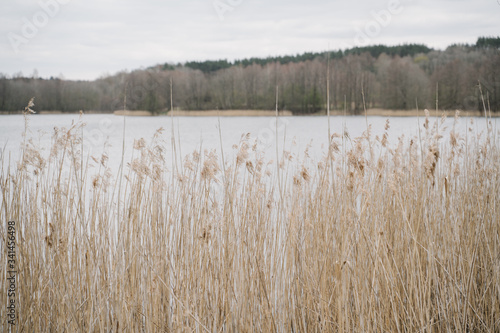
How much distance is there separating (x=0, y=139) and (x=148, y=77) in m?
17.8

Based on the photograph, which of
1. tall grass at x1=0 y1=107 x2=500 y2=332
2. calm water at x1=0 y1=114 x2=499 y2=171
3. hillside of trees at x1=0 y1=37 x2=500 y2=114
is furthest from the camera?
hillside of trees at x1=0 y1=37 x2=500 y2=114

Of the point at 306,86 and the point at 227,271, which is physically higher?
the point at 306,86

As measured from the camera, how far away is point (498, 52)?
15.0m

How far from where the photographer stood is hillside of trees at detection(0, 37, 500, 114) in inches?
625

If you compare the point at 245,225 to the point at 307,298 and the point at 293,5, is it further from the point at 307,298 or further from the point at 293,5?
the point at 293,5

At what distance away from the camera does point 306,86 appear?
45.9 m

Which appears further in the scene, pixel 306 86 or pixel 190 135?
pixel 306 86

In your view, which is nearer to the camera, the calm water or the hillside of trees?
the calm water

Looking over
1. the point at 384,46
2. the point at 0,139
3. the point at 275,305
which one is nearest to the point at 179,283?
the point at 275,305

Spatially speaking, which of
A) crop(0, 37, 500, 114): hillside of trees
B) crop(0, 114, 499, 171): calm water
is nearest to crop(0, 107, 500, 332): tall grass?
crop(0, 114, 499, 171): calm water

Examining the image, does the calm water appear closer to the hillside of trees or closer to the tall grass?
the tall grass

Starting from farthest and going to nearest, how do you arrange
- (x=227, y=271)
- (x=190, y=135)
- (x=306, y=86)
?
(x=306, y=86) → (x=190, y=135) → (x=227, y=271)

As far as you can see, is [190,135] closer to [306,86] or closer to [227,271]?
[227,271]

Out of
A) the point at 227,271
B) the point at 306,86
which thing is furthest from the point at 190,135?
the point at 306,86
